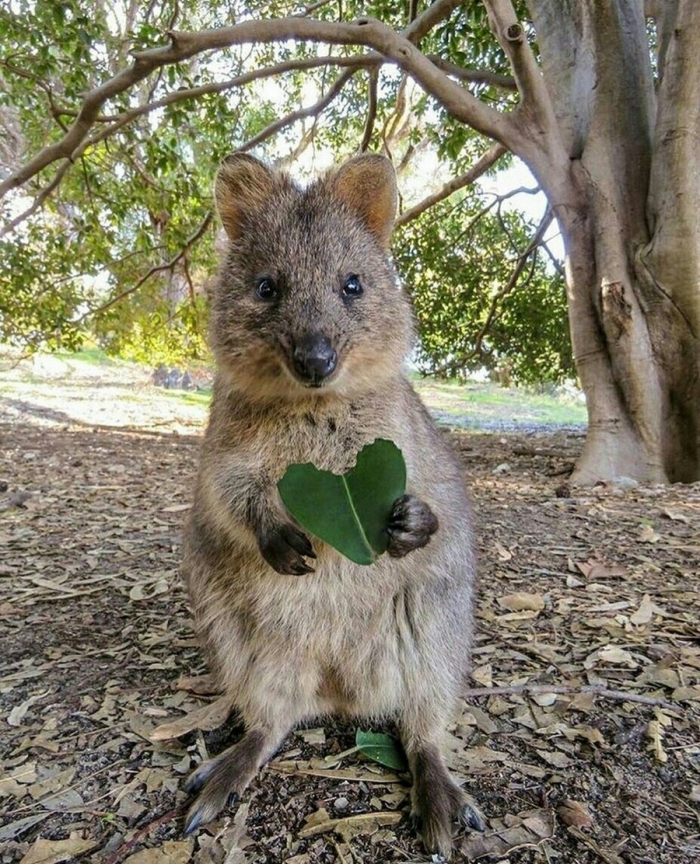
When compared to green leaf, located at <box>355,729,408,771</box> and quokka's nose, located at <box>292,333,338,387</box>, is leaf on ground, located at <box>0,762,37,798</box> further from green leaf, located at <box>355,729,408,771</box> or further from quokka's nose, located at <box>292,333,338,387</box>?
quokka's nose, located at <box>292,333,338,387</box>

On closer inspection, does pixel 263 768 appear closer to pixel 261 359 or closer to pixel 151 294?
pixel 261 359

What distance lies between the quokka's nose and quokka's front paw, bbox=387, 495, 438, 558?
0.37 m

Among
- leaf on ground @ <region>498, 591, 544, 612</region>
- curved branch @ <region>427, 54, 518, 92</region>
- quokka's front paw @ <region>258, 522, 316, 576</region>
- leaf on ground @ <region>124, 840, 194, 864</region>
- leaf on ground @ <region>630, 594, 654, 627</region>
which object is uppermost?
curved branch @ <region>427, 54, 518, 92</region>

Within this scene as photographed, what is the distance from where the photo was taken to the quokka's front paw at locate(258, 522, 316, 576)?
1.65m

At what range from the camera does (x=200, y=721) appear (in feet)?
6.23

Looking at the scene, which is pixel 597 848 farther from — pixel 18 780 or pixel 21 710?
pixel 21 710

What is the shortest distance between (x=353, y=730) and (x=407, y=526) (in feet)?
2.25

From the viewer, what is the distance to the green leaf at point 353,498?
5.00 ft

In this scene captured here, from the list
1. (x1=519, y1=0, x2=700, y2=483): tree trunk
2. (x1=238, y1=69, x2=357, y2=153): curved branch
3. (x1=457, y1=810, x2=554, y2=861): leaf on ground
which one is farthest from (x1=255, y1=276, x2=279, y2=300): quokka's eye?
(x1=238, y1=69, x2=357, y2=153): curved branch

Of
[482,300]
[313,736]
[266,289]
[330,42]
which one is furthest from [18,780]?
[482,300]

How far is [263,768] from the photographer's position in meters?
1.72

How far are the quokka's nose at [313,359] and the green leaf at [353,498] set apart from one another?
209mm

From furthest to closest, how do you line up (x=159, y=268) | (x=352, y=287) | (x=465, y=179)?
(x=159, y=268) < (x=465, y=179) < (x=352, y=287)

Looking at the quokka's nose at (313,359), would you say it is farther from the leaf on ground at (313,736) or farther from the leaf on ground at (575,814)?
the leaf on ground at (575,814)
